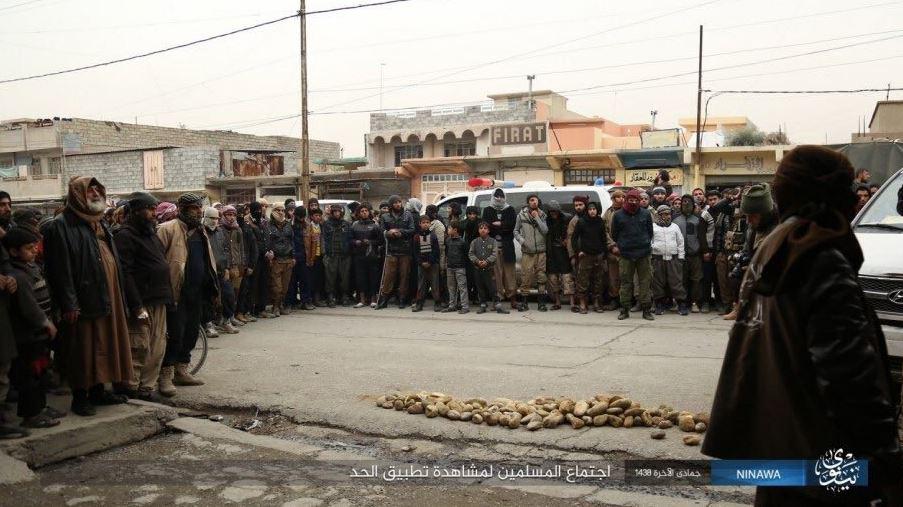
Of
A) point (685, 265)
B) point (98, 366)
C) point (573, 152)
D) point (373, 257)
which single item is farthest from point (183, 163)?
point (98, 366)

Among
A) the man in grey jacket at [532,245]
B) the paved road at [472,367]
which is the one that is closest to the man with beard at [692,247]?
the paved road at [472,367]

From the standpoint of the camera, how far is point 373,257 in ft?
47.7

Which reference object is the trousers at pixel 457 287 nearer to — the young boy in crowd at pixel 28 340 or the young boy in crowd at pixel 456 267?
the young boy in crowd at pixel 456 267

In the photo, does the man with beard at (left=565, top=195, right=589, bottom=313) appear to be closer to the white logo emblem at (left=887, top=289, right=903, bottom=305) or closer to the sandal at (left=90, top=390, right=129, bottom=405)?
the white logo emblem at (left=887, top=289, right=903, bottom=305)

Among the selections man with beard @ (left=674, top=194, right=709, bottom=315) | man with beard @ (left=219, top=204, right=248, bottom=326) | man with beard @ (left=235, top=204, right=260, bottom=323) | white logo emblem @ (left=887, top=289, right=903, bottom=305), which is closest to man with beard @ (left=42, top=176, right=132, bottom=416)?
man with beard @ (left=219, top=204, right=248, bottom=326)

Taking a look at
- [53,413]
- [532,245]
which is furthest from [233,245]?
[53,413]

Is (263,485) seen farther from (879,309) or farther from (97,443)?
(879,309)

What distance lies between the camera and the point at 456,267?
13.4m

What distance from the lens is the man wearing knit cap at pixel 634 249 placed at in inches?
466

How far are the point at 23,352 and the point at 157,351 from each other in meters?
1.48

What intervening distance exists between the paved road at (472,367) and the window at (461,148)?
88.5ft

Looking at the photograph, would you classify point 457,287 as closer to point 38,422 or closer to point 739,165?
point 38,422

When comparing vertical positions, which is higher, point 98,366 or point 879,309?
point 879,309

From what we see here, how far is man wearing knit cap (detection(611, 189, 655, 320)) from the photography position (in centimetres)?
1184
